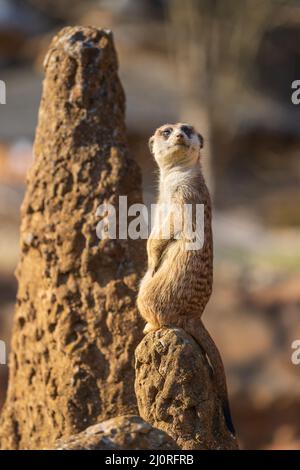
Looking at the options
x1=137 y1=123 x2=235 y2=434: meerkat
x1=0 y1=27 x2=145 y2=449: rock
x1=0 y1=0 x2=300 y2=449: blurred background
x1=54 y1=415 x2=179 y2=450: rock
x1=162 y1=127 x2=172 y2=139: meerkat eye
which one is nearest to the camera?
x1=54 y1=415 x2=179 y2=450: rock

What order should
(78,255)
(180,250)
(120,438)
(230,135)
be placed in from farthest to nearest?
(230,135) < (78,255) < (180,250) < (120,438)

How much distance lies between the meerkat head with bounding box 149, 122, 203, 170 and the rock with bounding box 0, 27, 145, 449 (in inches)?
28.7

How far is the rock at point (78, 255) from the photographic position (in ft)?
18.1

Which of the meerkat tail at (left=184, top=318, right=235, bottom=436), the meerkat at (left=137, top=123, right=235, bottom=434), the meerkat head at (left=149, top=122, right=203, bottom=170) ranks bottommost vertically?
the meerkat tail at (left=184, top=318, right=235, bottom=436)

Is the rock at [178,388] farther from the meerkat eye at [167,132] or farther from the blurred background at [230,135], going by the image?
the blurred background at [230,135]

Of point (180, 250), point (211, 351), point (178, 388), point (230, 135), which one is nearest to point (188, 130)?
point (180, 250)

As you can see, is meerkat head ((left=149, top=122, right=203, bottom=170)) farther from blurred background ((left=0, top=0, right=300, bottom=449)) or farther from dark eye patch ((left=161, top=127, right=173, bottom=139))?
blurred background ((left=0, top=0, right=300, bottom=449))

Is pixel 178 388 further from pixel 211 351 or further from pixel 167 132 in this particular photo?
pixel 167 132

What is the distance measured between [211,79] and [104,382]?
18412 millimetres

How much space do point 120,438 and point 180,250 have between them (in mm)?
1090

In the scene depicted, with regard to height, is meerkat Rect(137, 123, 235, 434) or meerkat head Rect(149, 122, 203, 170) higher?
meerkat head Rect(149, 122, 203, 170)

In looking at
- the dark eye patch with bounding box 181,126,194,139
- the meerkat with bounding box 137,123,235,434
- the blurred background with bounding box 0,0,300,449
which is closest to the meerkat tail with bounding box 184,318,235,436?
the meerkat with bounding box 137,123,235,434

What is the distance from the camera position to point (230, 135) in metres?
26.3

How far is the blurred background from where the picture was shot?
13547 mm
